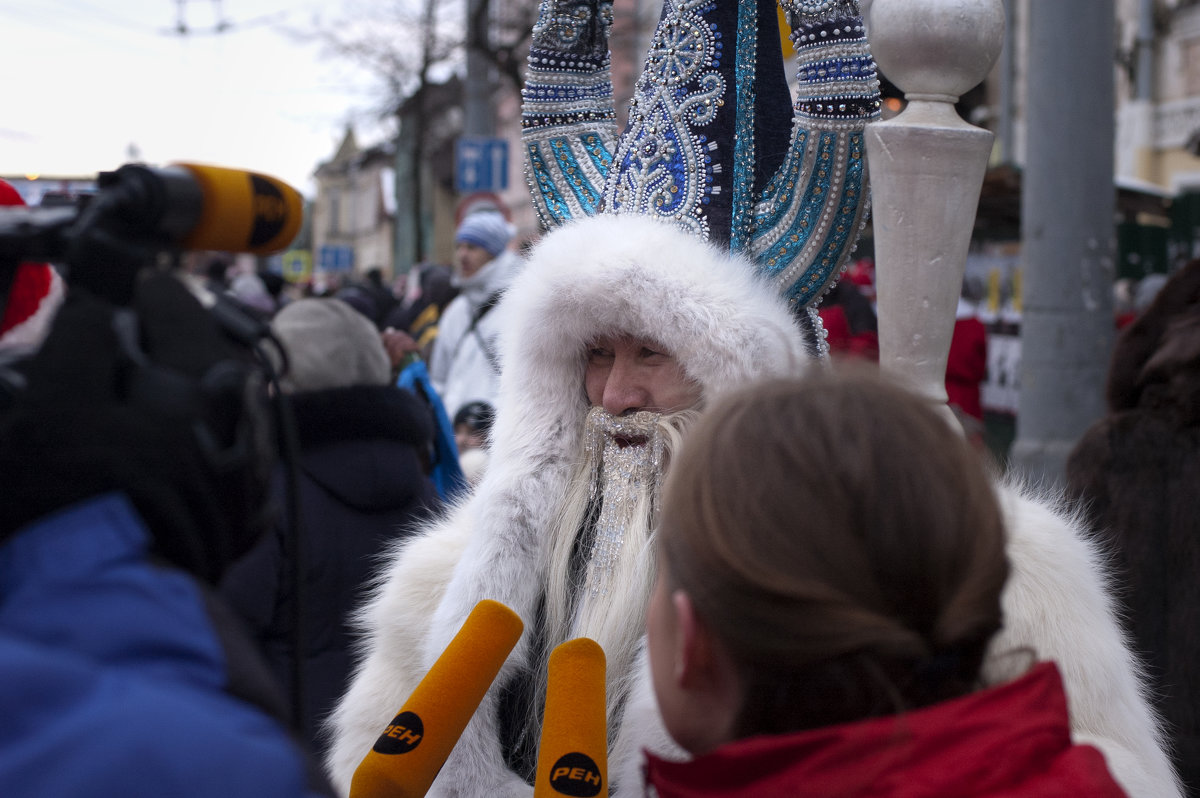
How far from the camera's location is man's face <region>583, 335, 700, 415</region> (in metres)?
2.04

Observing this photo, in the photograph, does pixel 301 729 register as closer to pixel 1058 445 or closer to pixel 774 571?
pixel 774 571

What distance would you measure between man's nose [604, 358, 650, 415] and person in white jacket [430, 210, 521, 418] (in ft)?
8.06

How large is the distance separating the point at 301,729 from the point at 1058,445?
5241 mm

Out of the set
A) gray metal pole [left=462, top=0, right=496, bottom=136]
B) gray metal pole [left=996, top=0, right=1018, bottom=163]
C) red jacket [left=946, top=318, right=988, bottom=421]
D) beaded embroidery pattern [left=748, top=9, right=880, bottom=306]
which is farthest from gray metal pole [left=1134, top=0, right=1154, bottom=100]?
beaded embroidery pattern [left=748, top=9, right=880, bottom=306]

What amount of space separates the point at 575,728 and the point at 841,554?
704mm

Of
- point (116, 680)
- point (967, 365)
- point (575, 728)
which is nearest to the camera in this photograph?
point (116, 680)

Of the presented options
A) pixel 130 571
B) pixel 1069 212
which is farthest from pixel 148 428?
pixel 1069 212

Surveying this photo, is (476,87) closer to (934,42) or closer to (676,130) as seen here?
(676,130)

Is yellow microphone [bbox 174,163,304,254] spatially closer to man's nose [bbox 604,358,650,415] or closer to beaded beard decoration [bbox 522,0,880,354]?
man's nose [bbox 604,358,650,415]

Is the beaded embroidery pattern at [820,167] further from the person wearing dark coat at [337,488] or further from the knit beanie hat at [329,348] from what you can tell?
the knit beanie hat at [329,348]

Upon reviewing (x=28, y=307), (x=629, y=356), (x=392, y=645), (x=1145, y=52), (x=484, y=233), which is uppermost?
(x=1145, y=52)

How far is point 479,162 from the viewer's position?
9891mm

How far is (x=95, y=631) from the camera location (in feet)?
2.54

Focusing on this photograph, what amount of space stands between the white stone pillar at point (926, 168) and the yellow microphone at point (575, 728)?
69 cm
